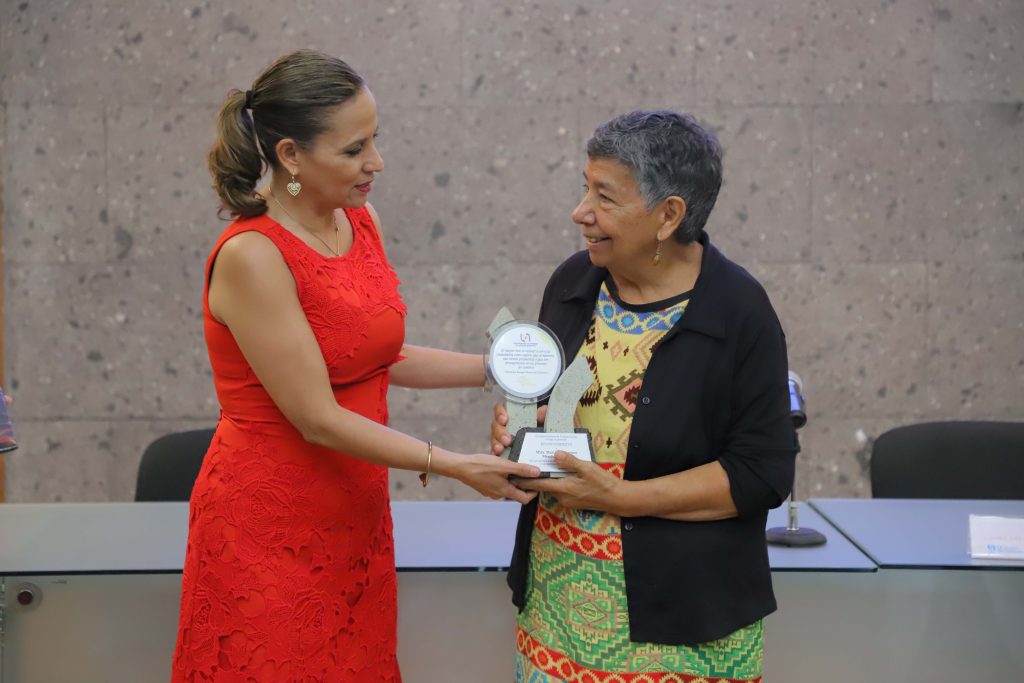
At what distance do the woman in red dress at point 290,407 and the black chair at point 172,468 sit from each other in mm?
1222

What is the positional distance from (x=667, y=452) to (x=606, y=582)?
10.1 inches

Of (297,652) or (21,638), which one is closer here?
(297,652)

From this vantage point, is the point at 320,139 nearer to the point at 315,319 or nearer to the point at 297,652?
the point at 315,319

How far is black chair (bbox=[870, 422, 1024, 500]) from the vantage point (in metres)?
3.27

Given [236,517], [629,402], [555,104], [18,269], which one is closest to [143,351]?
[18,269]

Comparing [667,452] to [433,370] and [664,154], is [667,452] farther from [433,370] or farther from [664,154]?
[433,370]

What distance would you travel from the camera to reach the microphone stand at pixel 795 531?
2.57m

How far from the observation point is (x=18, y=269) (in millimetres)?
4344

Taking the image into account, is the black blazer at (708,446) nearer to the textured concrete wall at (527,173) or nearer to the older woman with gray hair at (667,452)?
the older woman with gray hair at (667,452)

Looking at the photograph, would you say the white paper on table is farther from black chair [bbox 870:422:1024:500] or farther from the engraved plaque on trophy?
the engraved plaque on trophy

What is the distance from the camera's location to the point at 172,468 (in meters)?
3.21

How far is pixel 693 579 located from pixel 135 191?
3309 mm

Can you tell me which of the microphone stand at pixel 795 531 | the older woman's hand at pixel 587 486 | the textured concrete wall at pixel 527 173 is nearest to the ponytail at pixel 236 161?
the older woman's hand at pixel 587 486

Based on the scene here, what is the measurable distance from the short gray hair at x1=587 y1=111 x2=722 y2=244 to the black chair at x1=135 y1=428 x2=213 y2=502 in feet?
6.21
